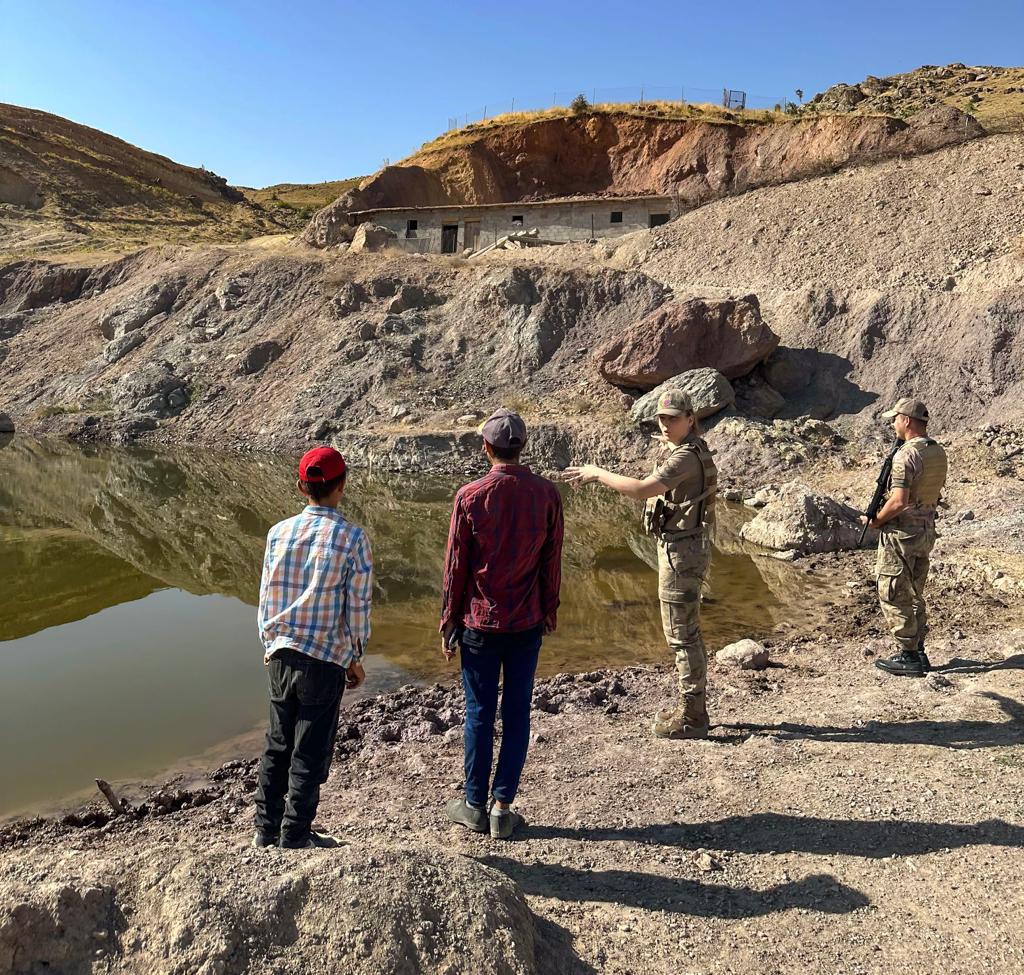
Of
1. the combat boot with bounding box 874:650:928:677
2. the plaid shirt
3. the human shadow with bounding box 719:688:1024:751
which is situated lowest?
the human shadow with bounding box 719:688:1024:751

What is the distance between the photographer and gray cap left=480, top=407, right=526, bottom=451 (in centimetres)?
377

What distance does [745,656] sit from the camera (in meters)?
6.54

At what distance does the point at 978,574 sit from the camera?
339 inches

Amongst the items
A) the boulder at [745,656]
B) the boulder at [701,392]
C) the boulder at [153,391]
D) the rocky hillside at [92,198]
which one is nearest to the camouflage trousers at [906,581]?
the boulder at [745,656]

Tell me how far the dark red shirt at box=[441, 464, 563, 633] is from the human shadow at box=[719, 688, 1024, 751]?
209 cm

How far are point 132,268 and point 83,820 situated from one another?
1346 inches

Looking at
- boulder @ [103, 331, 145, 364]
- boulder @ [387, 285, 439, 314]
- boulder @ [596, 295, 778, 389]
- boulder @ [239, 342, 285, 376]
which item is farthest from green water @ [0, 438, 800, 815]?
boulder @ [103, 331, 145, 364]

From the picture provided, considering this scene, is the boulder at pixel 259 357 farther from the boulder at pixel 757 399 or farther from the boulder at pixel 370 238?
the boulder at pixel 757 399

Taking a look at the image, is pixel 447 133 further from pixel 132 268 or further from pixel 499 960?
pixel 499 960

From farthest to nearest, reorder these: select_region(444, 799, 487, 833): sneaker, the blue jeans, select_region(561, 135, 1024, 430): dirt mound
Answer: select_region(561, 135, 1024, 430): dirt mound
select_region(444, 799, 487, 833): sneaker
the blue jeans

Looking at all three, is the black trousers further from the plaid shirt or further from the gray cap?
the gray cap

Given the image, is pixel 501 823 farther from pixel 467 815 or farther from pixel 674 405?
pixel 674 405

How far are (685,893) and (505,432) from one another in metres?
2.20

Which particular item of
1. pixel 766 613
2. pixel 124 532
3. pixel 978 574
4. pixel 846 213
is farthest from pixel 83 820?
pixel 846 213
